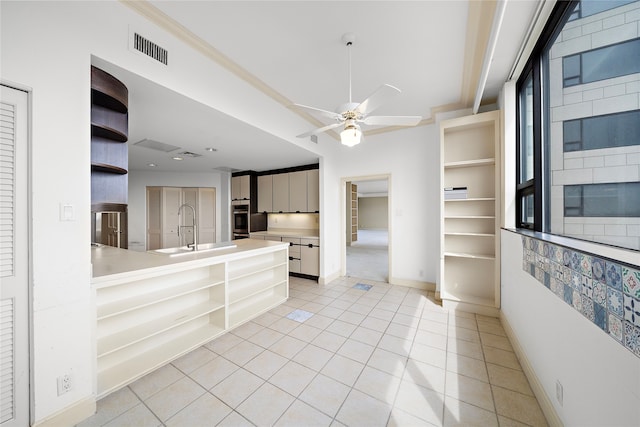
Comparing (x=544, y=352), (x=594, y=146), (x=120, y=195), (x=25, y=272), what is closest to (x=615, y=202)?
(x=594, y=146)

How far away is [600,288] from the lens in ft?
3.30

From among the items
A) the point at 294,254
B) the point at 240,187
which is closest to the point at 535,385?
the point at 294,254

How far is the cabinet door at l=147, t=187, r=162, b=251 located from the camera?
257 inches

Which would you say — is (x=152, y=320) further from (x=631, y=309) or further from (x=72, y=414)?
(x=631, y=309)

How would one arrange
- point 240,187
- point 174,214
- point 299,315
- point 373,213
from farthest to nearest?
point 373,213, point 174,214, point 240,187, point 299,315

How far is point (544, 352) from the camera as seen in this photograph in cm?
164

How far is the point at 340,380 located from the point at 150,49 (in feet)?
10.5

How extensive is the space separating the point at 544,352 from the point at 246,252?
2900 millimetres

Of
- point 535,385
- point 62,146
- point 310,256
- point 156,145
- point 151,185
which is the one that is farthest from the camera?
point 151,185

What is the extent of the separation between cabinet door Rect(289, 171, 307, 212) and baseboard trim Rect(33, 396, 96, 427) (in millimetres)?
4048

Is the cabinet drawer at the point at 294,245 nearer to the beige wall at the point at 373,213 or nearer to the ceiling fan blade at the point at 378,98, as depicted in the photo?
the ceiling fan blade at the point at 378,98

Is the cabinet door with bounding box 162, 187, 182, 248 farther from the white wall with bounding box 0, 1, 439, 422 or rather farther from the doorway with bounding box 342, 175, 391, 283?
the white wall with bounding box 0, 1, 439, 422

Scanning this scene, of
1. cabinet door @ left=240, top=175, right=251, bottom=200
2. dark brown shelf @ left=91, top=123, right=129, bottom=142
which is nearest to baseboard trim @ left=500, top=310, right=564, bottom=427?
dark brown shelf @ left=91, top=123, right=129, bottom=142

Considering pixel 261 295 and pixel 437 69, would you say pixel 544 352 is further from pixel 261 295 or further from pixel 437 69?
pixel 261 295
